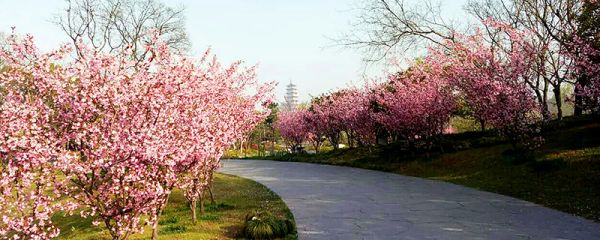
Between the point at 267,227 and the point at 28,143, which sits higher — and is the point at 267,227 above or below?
below

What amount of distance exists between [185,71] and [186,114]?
0.87 meters

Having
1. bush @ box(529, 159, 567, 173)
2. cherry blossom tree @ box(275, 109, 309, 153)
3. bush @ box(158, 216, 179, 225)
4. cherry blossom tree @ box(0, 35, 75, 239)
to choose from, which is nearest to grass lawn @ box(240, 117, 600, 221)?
bush @ box(529, 159, 567, 173)

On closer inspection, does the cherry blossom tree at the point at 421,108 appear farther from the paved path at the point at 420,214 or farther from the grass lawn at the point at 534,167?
the paved path at the point at 420,214

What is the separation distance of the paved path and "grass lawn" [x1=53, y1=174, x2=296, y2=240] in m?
0.68

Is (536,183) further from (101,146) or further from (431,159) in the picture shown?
(101,146)

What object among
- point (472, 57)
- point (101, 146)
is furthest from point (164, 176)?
point (472, 57)

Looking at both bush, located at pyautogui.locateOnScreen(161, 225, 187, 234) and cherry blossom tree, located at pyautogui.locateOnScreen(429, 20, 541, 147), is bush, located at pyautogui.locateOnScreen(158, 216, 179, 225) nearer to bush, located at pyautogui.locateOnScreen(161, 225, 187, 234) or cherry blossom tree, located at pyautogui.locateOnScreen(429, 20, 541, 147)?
bush, located at pyautogui.locateOnScreen(161, 225, 187, 234)

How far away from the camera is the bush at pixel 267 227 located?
9195 mm

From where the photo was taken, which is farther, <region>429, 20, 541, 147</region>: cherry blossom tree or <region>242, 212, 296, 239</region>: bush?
<region>429, 20, 541, 147</region>: cherry blossom tree

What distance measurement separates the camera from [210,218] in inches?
454

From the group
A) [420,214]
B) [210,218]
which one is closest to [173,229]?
[210,218]

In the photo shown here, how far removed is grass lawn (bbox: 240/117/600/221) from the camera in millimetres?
12170

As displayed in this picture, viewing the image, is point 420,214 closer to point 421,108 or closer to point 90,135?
point 90,135

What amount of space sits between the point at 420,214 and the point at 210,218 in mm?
5294
